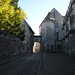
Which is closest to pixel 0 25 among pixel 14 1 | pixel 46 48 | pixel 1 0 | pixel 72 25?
pixel 1 0

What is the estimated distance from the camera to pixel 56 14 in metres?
41.4

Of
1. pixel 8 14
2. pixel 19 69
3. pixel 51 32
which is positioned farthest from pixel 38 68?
pixel 51 32

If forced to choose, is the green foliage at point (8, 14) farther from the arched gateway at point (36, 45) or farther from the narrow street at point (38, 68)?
the arched gateway at point (36, 45)

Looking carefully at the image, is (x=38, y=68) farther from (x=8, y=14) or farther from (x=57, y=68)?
(x=8, y=14)

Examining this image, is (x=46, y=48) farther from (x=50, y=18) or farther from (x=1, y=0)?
(x=1, y=0)

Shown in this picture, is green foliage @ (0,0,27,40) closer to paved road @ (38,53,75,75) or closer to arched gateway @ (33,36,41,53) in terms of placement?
paved road @ (38,53,75,75)

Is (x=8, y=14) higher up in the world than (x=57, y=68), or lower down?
higher up

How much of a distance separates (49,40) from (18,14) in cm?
2608

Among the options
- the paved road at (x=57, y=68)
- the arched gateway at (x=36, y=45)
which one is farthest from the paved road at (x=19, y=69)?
the arched gateway at (x=36, y=45)

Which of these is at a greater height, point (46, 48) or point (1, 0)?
point (1, 0)

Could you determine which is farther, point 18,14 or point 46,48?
point 46,48

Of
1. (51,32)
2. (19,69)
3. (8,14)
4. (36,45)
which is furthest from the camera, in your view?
(36,45)

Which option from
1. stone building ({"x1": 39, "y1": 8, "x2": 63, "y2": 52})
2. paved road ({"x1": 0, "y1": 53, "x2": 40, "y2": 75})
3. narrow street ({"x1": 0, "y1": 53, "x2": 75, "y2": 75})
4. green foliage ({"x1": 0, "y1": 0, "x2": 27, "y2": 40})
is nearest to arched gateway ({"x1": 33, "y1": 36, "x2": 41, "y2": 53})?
stone building ({"x1": 39, "y1": 8, "x2": 63, "y2": 52})

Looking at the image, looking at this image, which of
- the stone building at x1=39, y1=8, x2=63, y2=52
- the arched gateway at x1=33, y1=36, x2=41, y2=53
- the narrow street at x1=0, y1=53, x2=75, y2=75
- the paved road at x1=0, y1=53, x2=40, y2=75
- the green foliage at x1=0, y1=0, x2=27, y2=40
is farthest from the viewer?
the arched gateway at x1=33, y1=36, x2=41, y2=53
